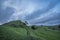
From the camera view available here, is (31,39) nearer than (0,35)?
Yes

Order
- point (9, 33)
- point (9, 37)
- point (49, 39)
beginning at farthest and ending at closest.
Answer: point (49, 39)
point (9, 33)
point (9, 37)

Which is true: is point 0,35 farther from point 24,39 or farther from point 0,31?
point 24,39

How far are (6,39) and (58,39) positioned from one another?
4112cm

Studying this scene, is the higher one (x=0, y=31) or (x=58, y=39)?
(x=0, y=31)

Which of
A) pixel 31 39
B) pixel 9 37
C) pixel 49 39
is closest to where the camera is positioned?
pixel 31 39

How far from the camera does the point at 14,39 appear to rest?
79.4 metres

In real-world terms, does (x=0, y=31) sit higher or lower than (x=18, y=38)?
higher

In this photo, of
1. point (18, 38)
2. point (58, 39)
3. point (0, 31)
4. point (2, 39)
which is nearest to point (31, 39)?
point (18, 38)

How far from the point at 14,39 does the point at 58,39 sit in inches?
1437

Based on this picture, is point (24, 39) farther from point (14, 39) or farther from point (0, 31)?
point (0, 31)

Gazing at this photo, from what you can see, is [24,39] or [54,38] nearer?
[24,39]

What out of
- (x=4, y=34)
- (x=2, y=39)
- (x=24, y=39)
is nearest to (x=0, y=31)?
(x=4, y=34)

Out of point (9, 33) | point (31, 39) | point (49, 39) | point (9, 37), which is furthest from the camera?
point (49, 39)

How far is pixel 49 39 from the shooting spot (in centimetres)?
9862
